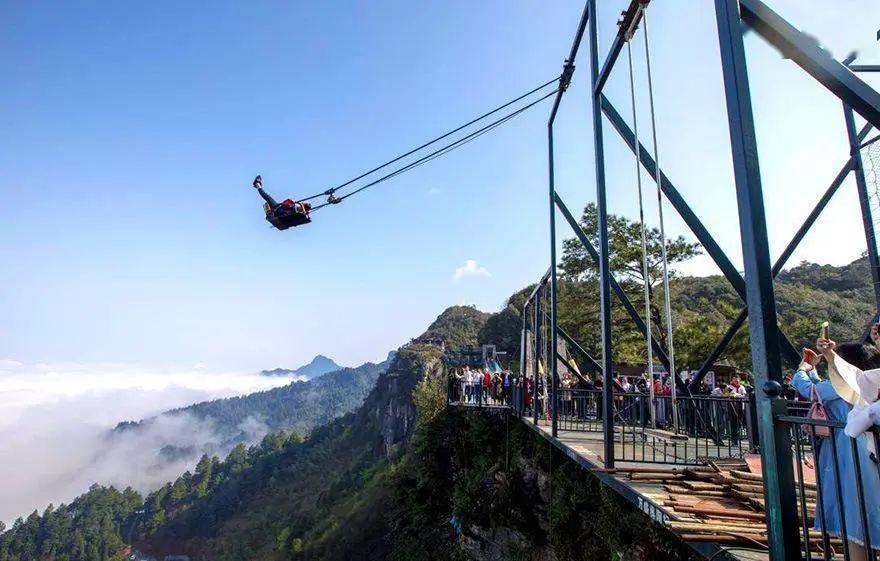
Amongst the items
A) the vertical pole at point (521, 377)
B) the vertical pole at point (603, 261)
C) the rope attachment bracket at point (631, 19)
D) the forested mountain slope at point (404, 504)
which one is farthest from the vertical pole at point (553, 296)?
the rope attachment bracket at point (631, 19)

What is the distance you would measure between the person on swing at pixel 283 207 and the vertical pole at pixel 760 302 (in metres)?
8.70

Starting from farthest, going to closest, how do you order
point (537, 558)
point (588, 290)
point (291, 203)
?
point (588, 290) → point (537, 558) → point (291, 203)

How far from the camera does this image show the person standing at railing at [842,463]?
9.94 feet

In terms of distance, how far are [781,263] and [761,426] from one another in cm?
432

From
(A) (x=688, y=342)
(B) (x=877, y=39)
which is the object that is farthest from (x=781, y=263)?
(A) (x=688, y=342)

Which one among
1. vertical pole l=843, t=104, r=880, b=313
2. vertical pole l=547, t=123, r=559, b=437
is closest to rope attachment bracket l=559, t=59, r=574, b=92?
vertical pole l=547, t=123, r=559, b=437

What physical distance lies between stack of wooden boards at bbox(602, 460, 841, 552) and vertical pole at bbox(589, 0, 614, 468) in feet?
2.13

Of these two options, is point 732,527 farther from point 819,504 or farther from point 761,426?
point 761,426

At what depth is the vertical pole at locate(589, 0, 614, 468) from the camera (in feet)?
21.0

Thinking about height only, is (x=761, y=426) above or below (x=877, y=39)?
below

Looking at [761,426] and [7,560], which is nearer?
[761,426]

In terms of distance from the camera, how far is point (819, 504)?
10.2ft

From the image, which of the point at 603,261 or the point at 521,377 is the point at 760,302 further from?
the point at 521,377

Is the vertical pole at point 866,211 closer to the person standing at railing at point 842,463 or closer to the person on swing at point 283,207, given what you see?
the person standing at railing at point 842,463
